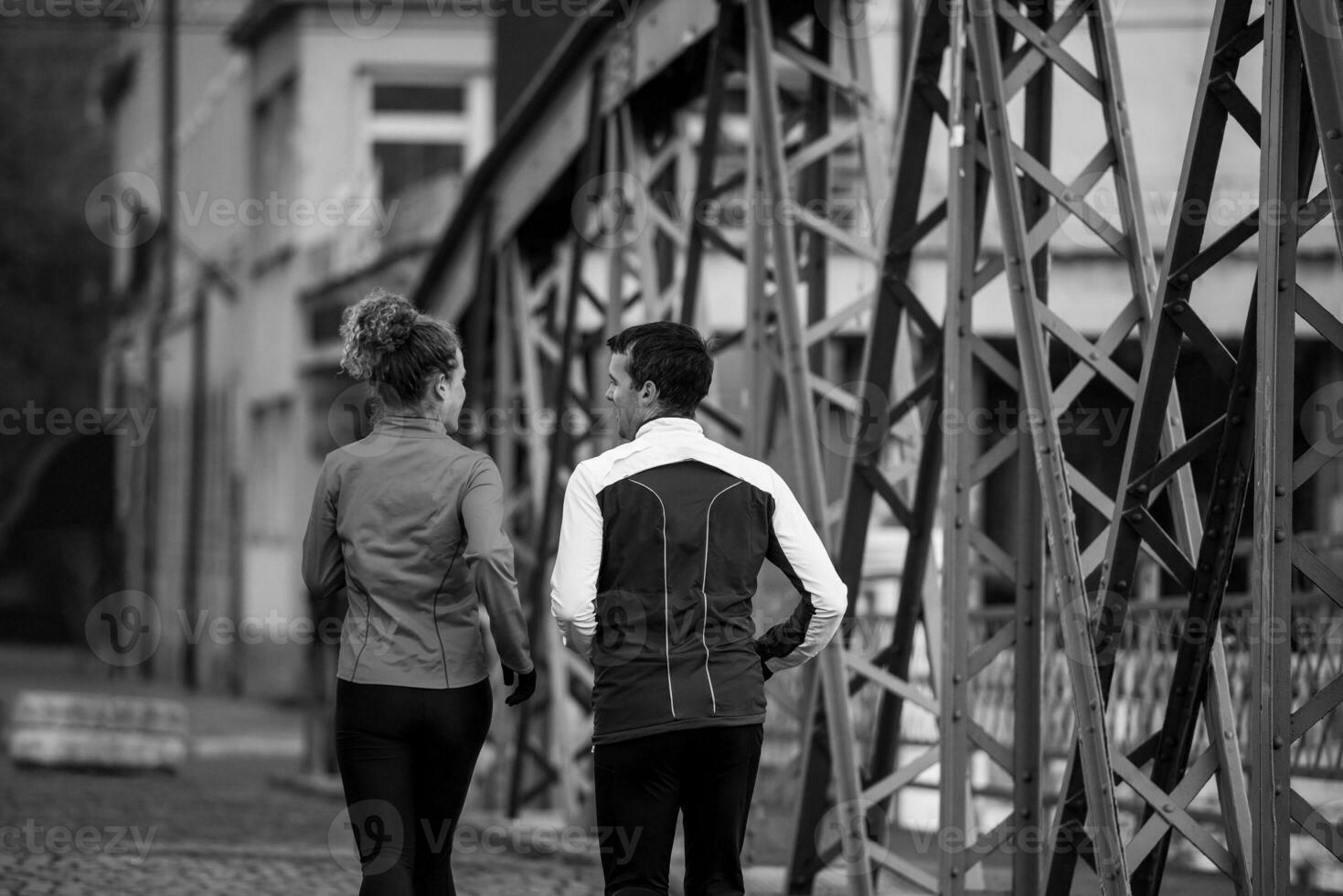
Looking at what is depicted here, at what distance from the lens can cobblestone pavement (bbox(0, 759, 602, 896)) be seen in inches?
345

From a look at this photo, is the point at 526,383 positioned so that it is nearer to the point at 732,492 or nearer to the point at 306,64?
the point at 732,492

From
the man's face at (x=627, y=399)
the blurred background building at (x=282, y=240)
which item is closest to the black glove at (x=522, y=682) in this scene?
the man's face at (x=627, y=399)

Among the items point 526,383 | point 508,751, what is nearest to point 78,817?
point 508,751

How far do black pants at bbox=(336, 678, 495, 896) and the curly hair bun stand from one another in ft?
2.79

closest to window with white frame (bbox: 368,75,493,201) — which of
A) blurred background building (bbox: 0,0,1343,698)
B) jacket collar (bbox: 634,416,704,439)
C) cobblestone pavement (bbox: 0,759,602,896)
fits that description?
blurred background building (bbox: 0,0,1343,698)

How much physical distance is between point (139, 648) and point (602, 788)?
102 feet

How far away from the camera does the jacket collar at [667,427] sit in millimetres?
5137

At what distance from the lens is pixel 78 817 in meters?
11.9

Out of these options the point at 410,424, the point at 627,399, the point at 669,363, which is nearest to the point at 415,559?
the point at 410,424

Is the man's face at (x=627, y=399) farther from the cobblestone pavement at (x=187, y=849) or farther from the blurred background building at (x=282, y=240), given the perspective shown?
the blurred background building at (x=282, y=240)

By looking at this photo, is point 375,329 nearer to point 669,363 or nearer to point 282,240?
point 669,363

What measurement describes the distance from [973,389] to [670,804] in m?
3.45

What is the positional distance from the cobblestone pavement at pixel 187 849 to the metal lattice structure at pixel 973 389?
149cm

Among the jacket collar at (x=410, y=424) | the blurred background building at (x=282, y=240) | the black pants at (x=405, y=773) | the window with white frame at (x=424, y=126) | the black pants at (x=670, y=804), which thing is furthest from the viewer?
the window with white frame at (x=424, y=126)
